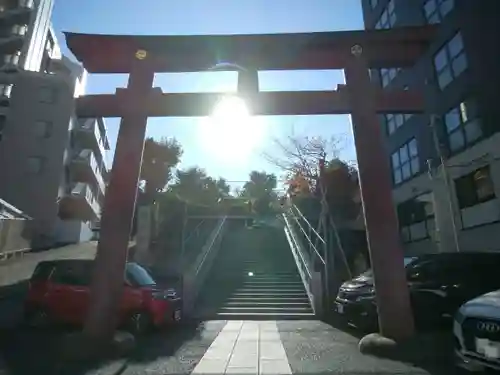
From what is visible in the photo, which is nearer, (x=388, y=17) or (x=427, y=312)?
(x=427, y=312)

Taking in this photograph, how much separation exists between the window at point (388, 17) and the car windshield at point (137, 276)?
748 inches

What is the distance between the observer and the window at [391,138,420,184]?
63.5 feet

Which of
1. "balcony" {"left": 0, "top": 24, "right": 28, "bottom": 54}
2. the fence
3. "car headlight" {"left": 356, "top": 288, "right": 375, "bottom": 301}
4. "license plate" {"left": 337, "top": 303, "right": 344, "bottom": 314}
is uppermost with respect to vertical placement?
"balcony" {"left": 0, "top": 24, "right": 28, "bottom": 54}

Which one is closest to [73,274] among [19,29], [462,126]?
[462,126]

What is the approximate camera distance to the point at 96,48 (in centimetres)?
712

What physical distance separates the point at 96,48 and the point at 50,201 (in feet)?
67.4

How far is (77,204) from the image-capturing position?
26.4m

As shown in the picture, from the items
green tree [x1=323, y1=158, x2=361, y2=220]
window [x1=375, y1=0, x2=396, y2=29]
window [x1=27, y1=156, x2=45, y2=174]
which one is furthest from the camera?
window [x1=27, y1=156, x2=45, y2=174]

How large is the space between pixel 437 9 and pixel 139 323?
17701mm

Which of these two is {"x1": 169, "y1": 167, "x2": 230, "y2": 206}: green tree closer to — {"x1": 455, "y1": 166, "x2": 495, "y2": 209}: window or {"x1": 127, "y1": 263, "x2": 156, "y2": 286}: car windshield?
{"x1": 455, "y1": 166, "x2": 495, "y2": 209}: window

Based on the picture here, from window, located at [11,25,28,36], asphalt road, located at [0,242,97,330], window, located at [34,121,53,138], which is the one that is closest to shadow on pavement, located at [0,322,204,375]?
asphalt road, located at [0,242,97,330]

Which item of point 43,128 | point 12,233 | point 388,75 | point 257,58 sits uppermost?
point 388,75

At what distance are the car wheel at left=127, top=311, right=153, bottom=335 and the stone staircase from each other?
8.18 feet

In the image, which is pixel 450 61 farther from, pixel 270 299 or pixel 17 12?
pixel 17 12
